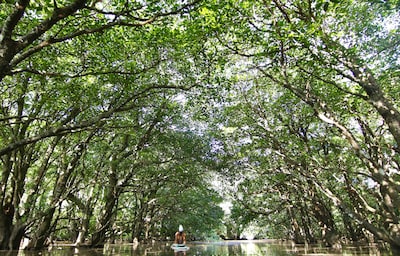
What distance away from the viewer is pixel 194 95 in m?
13.3

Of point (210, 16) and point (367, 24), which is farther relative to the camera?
point (367, 24)

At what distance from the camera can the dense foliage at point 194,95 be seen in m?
7.74

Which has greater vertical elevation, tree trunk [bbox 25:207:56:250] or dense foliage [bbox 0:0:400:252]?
dense foliage [bbox 0:0:400:252]

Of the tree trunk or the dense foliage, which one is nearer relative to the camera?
the dense foliage

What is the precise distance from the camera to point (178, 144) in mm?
17609

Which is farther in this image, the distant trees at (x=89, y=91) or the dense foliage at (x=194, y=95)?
the dense foliage at (x=194, y=95)

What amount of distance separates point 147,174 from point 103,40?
13653 mm

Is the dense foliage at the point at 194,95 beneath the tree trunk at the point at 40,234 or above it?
above

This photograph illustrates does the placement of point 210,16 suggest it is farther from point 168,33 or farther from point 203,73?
point 203,73

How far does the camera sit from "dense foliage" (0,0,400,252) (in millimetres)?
7742

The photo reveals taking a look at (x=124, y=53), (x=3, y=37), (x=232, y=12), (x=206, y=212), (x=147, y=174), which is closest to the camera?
(x=3, y=37)

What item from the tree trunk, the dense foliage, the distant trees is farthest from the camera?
the tree trunk

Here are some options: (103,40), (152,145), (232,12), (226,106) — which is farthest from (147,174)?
(232,12)

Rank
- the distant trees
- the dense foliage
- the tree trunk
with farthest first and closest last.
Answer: the tree trunk, the dense foliage, the distant trees
